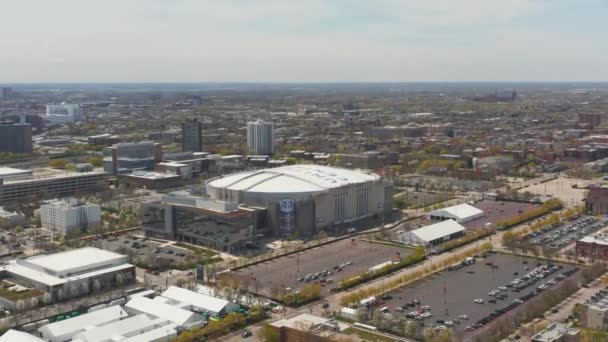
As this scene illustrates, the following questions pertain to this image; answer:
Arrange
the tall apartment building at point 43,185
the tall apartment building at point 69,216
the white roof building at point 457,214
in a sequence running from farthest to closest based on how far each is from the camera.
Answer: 1. the tall apartment building at point 43,185
2. the white roof building at point 457,214
3. the tall apartment building at point 69,216

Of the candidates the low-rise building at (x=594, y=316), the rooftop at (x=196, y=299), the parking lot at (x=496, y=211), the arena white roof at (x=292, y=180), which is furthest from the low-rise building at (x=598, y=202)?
the rooftop at (x=196, y=299)

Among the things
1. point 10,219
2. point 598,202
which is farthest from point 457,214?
point 10,219

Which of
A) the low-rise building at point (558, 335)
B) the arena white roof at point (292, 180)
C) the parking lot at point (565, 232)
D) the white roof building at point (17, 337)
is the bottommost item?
the parking lot at point (565, 232)

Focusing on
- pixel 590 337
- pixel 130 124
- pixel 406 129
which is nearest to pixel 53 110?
pixel 130 124

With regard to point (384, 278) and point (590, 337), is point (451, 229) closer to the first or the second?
point (384, 278)

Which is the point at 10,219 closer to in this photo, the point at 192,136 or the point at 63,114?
the point at 192,136

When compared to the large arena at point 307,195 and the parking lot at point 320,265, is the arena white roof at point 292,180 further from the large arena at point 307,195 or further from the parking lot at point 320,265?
the parking lot at point 320,265
